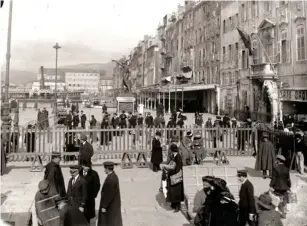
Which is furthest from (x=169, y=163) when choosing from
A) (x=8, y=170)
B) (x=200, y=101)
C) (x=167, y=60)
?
(x=167, y=60)

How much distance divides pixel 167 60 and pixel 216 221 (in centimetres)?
5576

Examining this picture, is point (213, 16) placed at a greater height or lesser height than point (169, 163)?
greater

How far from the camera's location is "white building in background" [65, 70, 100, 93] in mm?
164375

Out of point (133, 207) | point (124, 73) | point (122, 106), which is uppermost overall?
point (124, 73)

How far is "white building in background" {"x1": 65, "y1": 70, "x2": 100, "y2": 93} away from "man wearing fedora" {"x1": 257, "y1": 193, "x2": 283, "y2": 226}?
16282cm

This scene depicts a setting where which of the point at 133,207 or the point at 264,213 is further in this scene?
the point at 133,207

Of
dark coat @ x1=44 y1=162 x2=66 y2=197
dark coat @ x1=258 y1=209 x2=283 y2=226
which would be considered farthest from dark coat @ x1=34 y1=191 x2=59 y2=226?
dark coat @ x1=258 y1=209 x2=283 y2=226

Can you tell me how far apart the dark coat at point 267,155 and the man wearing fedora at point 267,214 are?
6.16m

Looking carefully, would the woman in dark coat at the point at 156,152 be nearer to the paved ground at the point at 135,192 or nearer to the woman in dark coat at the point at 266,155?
the paved ground at the point at 135,192

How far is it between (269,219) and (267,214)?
0.07 m

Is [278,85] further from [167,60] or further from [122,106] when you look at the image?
[167,60]

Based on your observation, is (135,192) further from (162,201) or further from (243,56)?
(243,56)

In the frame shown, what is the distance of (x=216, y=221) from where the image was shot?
14.8 ft

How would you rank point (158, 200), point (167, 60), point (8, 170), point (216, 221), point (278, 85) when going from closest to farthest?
1. point (216, 221)
2. point (158, 200)
3. point (8, 170)
4. point (278, 85)
5. point (167, 60)
